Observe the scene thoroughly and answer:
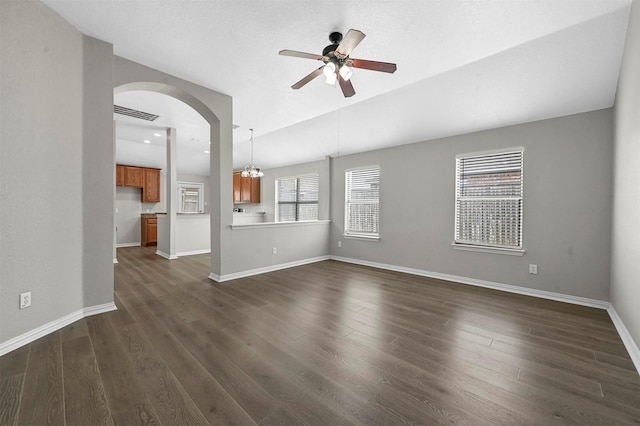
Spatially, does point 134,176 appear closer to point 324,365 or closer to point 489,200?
point 324,365

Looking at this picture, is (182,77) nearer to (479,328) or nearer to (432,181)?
(432,181)

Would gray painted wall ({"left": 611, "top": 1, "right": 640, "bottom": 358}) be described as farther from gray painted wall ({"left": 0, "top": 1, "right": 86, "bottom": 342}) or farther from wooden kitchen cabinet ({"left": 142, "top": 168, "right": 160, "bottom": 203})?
wooden kitchen cabinet ({"left": 142, "top": 168, "right": 160, "bottom": 203})

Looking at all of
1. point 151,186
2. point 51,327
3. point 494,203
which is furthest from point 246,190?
point 494,203

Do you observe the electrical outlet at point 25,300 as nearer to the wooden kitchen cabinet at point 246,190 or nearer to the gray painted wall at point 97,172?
the gray painted wall at point 97,172

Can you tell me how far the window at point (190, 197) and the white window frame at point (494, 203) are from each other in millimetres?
8095

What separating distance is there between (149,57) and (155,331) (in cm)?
289

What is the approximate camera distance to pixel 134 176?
751 centimetres

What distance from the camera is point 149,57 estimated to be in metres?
2.89

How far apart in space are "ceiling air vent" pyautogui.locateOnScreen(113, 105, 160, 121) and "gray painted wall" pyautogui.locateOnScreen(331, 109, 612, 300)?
181 inches

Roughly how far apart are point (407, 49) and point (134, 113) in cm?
452

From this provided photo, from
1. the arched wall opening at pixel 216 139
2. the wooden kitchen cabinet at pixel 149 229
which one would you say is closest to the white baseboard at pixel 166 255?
the wooden kitchen cabinet at pixel 149 229

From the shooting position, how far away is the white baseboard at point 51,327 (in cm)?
195

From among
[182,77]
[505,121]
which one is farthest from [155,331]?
[505,121]

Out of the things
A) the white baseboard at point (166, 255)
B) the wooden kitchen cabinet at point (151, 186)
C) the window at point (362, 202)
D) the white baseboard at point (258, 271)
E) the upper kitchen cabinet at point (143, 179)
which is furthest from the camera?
the wooden kitchen cabinet at point (151, 186)
